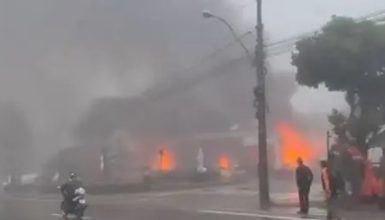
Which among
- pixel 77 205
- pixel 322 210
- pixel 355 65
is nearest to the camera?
pixel 77 205

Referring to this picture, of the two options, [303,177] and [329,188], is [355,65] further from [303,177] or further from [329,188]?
[329,188]

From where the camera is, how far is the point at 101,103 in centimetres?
4916

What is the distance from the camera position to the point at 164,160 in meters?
50.4

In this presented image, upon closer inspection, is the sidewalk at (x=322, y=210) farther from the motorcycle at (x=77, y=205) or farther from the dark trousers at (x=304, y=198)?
the motorcycle at (x=77, y=205)

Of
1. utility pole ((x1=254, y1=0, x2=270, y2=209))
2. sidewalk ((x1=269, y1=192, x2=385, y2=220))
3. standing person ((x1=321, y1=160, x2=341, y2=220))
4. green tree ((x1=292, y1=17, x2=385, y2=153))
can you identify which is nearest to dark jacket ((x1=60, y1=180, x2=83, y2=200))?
sidewalk ((x1=269, y1=192, x2=385, y2=220))

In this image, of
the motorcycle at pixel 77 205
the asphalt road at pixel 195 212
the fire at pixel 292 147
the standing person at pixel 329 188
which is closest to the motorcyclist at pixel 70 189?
the motorcycle at pixel 77 205

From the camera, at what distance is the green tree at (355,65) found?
23.8m

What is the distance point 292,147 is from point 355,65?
2510cm

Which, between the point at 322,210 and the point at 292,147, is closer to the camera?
the point at 322,210

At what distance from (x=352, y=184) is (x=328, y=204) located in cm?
407

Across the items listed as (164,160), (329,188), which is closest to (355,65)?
(329,188)

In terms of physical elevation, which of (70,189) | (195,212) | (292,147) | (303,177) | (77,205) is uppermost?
(292,147)

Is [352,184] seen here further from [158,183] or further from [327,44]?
[158,183]

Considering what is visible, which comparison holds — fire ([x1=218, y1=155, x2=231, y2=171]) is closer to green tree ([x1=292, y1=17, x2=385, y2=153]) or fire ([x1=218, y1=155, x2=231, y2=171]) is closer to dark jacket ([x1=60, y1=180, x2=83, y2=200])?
green tree ([x1=292, y1=17, x2=385, y2=153])
